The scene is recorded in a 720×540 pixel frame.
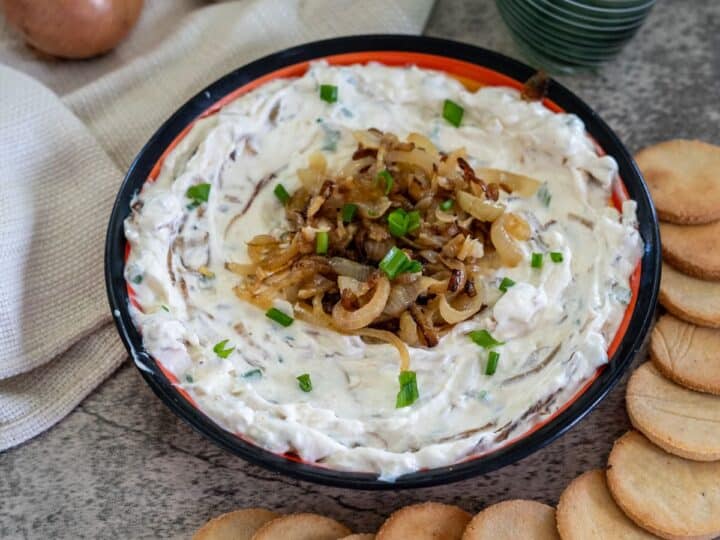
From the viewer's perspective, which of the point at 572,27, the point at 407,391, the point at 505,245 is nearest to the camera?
the point at 407,391

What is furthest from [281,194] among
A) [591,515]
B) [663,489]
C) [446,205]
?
[663,489]

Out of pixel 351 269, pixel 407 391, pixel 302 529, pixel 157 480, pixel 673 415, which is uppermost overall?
pixel 351 269

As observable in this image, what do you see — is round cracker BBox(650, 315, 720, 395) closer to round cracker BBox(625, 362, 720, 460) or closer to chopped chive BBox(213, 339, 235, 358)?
round cracker BBox(625, 362, 720, 460)

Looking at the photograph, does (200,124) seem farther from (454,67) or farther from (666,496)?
(666,496)

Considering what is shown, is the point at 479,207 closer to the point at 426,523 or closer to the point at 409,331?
the point at 409,331

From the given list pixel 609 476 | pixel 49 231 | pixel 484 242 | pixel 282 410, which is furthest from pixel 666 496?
pixel 49 231
